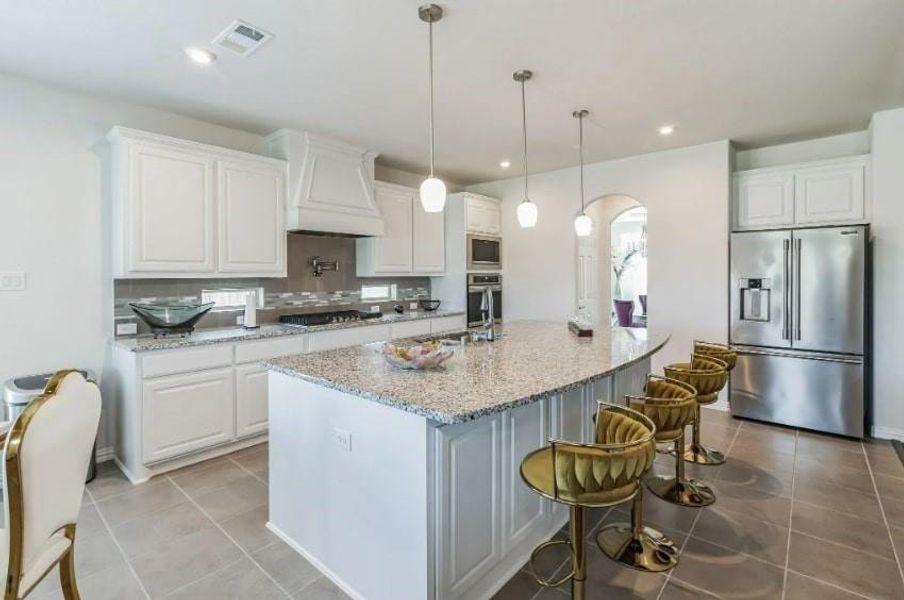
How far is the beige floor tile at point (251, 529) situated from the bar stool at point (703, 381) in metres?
2.46

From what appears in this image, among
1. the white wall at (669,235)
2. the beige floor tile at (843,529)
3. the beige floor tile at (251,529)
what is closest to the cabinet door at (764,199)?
the white wall at (669,235)

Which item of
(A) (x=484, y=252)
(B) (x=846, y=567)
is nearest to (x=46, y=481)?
(B) (x=846, y=567)

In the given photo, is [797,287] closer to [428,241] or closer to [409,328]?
[409,328]

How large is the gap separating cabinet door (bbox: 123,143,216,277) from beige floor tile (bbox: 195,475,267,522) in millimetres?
1555

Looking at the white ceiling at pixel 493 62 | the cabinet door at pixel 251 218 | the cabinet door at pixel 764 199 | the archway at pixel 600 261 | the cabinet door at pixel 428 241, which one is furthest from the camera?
the archway at pixel 600 261

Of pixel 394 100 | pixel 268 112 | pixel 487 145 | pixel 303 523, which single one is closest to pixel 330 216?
pixel 268 112

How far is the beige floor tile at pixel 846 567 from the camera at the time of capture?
191 cm

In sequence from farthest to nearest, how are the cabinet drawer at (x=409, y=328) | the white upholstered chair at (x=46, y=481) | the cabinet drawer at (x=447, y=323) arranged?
the cabinet drawer at (x=447, y=323)
the cabinet drawer at (x=409, y=328)
the white upholstered chair at (x=46, y=481)

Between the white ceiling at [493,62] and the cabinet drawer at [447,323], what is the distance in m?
2.01

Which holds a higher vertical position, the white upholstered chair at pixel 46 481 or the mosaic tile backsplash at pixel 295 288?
the mosaic tile backsplash at pixel 295 288

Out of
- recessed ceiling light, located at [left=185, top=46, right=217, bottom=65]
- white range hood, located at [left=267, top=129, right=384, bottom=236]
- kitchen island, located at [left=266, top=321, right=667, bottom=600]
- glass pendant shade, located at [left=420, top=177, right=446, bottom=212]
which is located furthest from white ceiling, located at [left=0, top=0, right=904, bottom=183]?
kitchen island, located at [left=266, top=321, right=667, bottom=600]

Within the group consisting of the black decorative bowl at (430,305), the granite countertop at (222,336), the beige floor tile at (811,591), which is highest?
the black decorative bowl at (430,305)

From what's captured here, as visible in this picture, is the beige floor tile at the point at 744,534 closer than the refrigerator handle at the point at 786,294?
Yes

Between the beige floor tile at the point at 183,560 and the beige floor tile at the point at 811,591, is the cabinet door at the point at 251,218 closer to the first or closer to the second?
the beige floor tile at the point at 183,560
